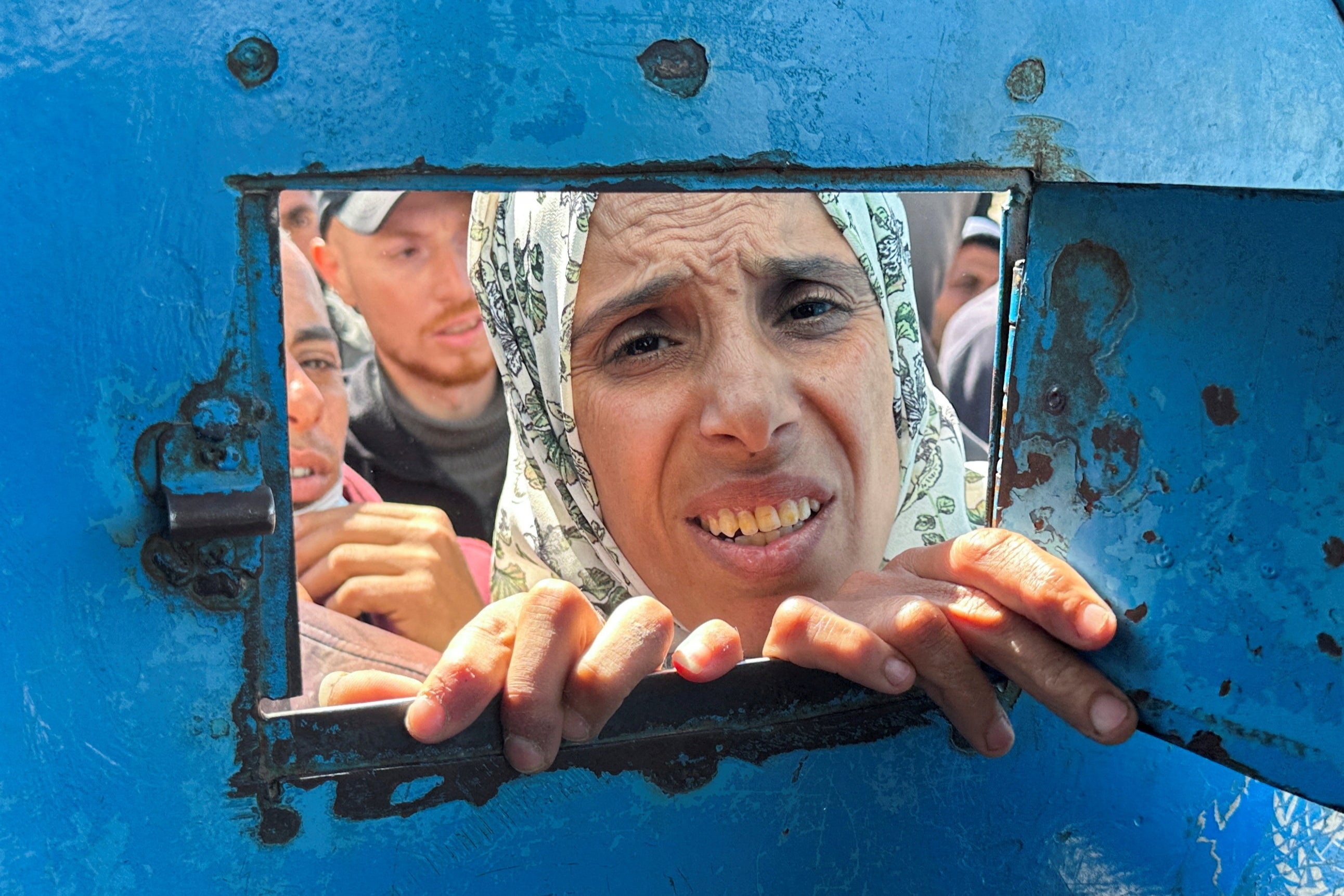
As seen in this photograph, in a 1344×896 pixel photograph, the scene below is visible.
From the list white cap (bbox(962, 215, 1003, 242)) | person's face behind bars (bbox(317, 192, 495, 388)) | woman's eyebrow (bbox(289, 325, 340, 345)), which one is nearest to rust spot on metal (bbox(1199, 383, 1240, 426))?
woman's eyebrow (bbox(289, 325, 340, 345))

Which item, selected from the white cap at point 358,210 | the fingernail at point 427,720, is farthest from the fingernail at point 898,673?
the white cap at point 358,210

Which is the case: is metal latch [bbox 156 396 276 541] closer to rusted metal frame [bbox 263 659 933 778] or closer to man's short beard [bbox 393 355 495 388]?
rusted metal frame [bbox 263 659 933 778]

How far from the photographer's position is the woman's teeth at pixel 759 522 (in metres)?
1.69

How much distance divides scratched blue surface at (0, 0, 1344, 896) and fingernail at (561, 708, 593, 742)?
6 cm

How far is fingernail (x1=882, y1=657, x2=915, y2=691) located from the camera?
953 millimetres

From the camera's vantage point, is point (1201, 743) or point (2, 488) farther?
point (1201, 743)

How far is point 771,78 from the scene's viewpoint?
2.91ft

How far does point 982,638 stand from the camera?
0.98 m

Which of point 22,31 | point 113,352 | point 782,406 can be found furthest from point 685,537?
point 22,31

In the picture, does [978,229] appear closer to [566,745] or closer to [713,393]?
[713,393]

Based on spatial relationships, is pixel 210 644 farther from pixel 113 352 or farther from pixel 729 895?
pixel 729 895

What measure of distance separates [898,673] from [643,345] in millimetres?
851

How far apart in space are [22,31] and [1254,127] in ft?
3.27

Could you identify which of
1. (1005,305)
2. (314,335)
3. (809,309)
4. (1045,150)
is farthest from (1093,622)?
(314,335)
